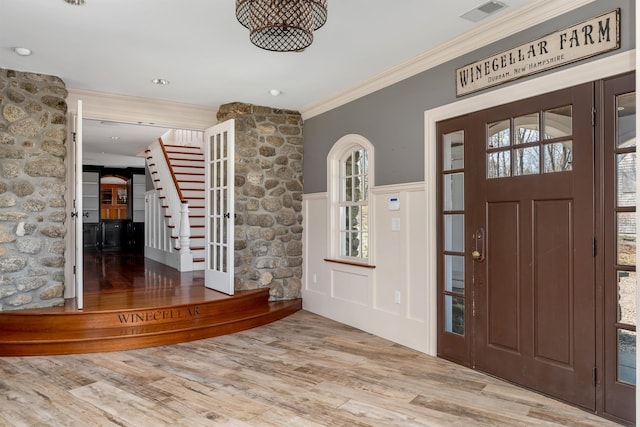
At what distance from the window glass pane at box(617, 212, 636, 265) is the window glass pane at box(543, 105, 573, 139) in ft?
2.14

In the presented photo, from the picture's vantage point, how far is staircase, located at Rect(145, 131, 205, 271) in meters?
7.34

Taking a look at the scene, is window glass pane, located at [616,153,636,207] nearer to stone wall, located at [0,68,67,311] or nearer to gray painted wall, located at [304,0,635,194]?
gray painted wall, located at [304,0,635,194]

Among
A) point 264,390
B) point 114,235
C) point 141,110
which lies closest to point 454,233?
point 264,390

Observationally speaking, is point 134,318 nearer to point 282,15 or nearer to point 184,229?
point 184,229

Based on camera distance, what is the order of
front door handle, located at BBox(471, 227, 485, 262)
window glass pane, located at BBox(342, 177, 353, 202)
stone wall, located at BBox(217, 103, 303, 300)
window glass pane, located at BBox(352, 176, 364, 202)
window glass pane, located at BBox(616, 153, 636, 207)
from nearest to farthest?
window glass pane, located at BBox(616, 153, 636, 207) → front door handle, located at BBox(471, 227, 485, 262) → window glass pane, located at BBox(352, 176, 364, 202) → window glass pane, located at BBox(342, 177, 353, 202) → stone wall, located at BBox(217, 103, 303, 300)

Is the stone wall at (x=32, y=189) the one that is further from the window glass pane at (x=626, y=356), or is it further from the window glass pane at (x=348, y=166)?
the window glass pane at (x=626, y=356)

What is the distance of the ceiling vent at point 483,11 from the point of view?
Answer: 9.77 ft

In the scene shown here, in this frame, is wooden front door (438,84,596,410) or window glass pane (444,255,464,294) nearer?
wooden front door (438,84,596,410)

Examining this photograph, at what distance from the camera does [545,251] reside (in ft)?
10.0

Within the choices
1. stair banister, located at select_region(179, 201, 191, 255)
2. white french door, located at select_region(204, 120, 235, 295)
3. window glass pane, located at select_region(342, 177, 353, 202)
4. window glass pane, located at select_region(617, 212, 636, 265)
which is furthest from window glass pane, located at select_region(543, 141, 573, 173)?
stair banister, located at select_region(179, 201, 191, 255)

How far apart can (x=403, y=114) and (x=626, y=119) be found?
1.95 m

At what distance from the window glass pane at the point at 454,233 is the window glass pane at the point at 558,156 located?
855mm

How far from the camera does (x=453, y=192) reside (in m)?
3.78

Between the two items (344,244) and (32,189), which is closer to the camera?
(32,189)
